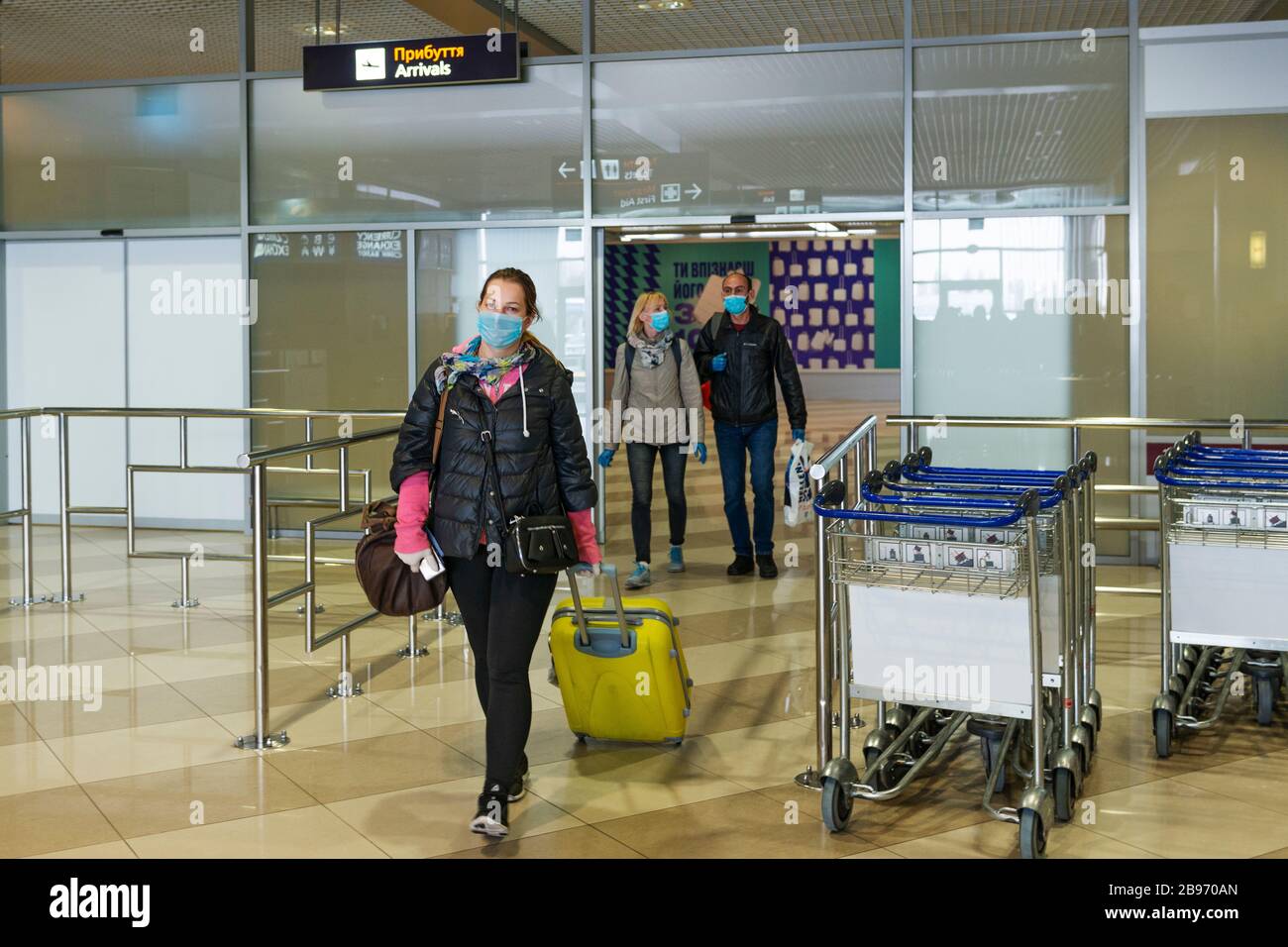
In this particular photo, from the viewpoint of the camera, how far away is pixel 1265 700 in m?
4.78

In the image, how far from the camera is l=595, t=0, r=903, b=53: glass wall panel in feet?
28.6

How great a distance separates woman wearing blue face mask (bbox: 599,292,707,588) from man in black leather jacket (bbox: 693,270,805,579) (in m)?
0.18

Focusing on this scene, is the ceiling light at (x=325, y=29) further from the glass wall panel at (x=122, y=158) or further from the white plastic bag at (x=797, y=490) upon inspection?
the white plastic bag at (x=797, y=490)

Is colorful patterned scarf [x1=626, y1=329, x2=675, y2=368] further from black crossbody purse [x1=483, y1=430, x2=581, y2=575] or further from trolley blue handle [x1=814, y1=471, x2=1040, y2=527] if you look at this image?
black crossbody purse [x1=483, y1=430, x2=581, y2=575]

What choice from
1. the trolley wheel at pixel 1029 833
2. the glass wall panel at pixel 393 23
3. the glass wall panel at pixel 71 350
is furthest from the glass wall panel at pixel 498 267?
the trolley wheel at pixel 1029 833

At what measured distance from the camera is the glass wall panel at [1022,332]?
27.0 feet

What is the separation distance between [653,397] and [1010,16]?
11.5ft

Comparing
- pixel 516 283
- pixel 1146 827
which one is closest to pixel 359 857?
pixel 516 283

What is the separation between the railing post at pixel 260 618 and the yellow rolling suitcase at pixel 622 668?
102cm

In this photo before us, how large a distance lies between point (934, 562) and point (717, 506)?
7.61 meters

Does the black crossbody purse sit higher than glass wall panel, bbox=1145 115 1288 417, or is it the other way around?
glass wall panel, bbox=1145 115 1288 417

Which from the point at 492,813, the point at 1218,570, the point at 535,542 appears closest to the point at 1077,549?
the point at 1218,570

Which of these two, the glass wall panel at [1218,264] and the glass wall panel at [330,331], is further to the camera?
the glass wall panel at [330,331]

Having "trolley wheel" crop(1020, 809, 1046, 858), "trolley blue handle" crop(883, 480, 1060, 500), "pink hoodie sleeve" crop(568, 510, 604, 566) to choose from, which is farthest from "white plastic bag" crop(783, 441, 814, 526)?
"trolley wheel" crop(1020, 809, 1046, 858)
